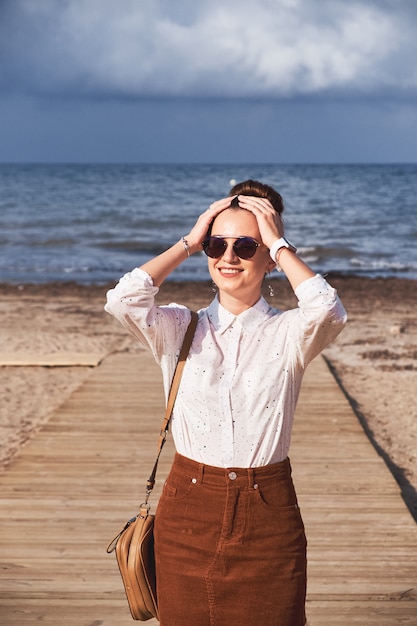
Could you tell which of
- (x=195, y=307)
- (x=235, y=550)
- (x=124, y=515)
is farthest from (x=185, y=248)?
(x=195, y=307)

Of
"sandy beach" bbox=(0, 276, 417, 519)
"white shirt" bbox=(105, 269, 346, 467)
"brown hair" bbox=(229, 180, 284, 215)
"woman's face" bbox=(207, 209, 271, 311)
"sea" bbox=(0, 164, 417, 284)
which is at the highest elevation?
"brown hair" bbox=(229, 180, 284, 215)

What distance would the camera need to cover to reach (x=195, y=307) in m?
15.8

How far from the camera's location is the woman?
2.40 metres

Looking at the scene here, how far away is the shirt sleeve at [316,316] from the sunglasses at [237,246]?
0.19 metres

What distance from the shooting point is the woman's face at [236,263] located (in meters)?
2.54

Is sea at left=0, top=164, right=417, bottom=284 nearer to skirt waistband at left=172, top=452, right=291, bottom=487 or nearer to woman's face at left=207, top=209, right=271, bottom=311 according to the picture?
woman's face at left=207, top=209, right=271, bottom=311

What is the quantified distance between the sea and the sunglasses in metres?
17.8

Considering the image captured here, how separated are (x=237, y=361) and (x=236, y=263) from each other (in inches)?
11.7

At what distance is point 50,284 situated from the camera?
776 inches

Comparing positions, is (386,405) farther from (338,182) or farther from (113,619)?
(338,182)

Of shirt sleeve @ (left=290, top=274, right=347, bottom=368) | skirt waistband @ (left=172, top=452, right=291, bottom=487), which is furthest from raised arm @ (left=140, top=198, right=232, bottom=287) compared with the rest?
skirt waistband @ (left=172, top=452, right=291, bottom=487)

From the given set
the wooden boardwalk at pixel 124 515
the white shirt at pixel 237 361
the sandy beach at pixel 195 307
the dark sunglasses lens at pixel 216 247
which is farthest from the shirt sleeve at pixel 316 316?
the sandy beach at pixel 195 307

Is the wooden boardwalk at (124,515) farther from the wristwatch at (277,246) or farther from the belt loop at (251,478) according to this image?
the wristwatch at (277,246)

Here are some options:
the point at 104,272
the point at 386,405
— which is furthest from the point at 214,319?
the point at 104,272
